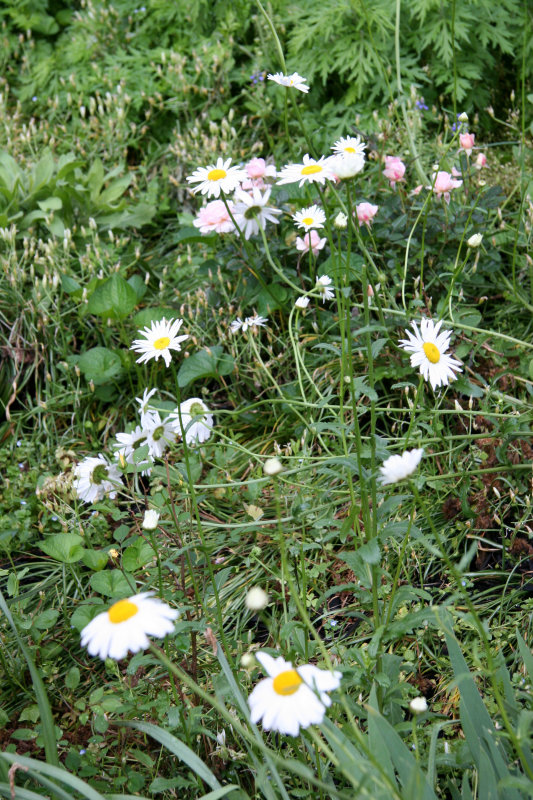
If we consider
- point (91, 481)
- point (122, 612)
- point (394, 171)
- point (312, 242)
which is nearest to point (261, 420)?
point (312, 242)

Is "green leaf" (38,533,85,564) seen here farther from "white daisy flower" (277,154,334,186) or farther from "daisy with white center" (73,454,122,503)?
"white daisy flower" (277,154,334,186)

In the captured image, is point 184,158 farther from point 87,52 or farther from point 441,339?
point 441,339

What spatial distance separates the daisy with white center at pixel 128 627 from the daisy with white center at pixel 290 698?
0.51 feet

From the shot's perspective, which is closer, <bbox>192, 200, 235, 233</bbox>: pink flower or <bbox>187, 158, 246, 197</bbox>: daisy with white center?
<bbox>187, 158, 246, 197</bbox>: daisy with white center

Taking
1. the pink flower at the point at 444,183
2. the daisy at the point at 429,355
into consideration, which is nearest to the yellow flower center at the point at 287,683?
the daisy at the point at 429,355

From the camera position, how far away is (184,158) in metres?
3.18

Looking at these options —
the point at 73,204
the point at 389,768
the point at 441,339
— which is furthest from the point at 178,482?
the point at 73,204

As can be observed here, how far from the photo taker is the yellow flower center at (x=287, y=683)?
100cm

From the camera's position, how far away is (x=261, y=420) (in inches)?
94.0

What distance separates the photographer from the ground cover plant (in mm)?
1321

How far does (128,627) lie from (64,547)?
0.93 m

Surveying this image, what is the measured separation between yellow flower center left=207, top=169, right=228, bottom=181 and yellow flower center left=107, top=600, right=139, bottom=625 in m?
1.16

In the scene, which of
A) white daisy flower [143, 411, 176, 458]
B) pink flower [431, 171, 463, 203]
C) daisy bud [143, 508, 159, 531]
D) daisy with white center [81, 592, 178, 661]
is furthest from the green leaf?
pink flower [431, 171, 463, 203]

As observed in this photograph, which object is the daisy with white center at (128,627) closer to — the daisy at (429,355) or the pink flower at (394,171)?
the daisy at (429,355)
